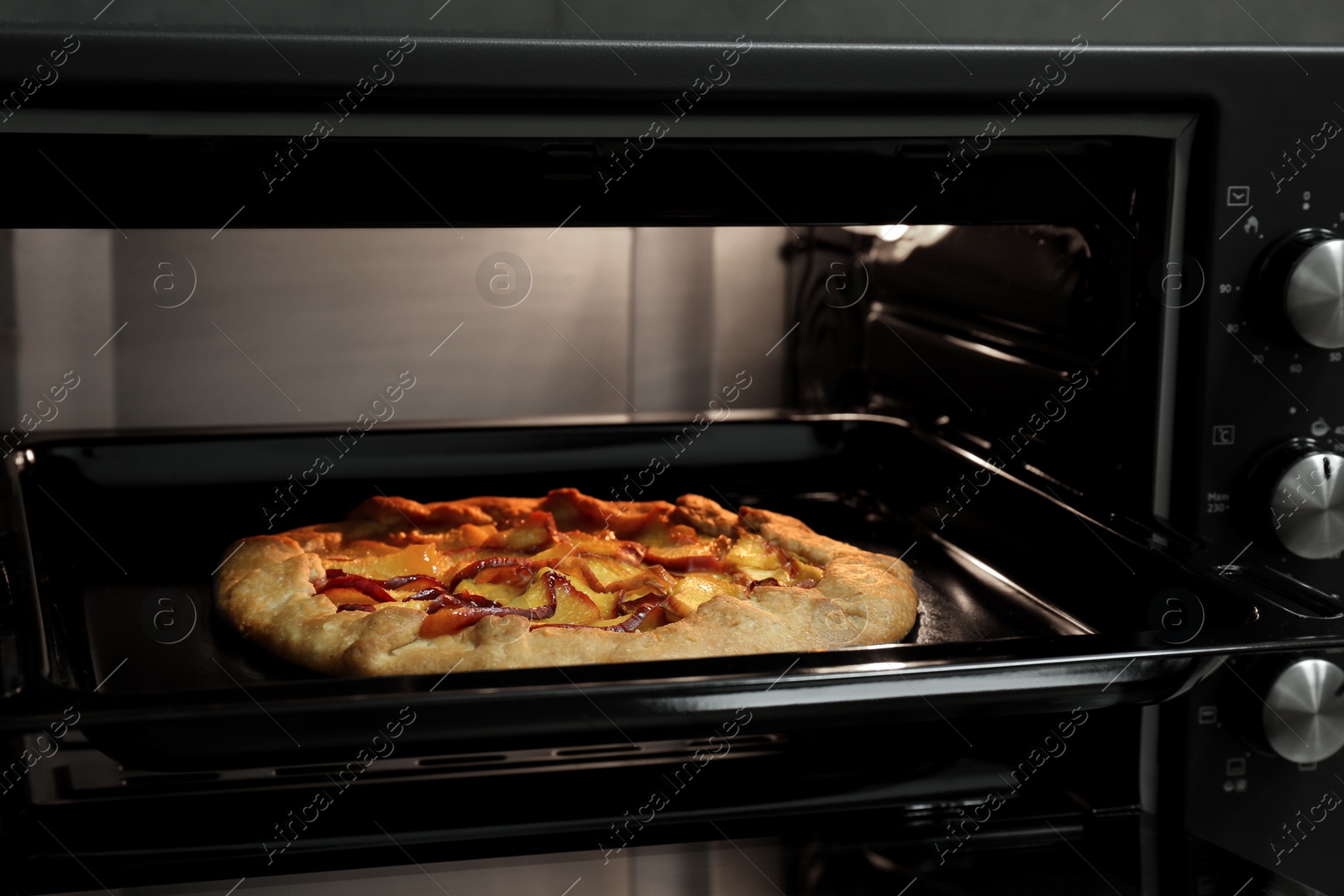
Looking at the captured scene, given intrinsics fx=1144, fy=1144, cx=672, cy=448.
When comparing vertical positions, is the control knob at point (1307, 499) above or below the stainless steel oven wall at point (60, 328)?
below

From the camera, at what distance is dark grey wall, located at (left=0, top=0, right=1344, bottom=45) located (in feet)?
3.68

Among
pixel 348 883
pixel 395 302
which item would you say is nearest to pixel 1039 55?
pixel 348 883

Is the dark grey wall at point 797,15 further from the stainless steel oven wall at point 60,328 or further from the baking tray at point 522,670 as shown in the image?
the baking tray at point 522,670

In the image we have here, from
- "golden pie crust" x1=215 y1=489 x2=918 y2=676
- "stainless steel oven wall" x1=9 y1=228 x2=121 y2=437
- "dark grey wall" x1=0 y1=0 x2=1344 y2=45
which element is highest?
"dark grey wall" x1=0 y1=0 x2=1344 y2=45

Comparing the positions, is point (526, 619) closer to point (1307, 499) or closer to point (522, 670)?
point (522, 670)

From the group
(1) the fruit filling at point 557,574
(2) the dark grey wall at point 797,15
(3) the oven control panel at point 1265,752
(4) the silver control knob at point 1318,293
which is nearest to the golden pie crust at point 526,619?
(1) the fruit filling at point 557,574

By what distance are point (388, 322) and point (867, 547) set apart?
628mm

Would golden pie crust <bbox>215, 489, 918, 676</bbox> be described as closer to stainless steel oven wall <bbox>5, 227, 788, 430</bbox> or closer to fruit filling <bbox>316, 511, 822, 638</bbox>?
fruit filling <bbox>316, 511, 822, 638</bbox>

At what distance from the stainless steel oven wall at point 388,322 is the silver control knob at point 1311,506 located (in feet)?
2.42

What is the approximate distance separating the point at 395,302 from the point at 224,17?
361 millimetres

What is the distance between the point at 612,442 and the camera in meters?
1.28

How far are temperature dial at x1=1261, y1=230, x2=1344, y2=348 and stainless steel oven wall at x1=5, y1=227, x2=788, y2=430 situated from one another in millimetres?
714

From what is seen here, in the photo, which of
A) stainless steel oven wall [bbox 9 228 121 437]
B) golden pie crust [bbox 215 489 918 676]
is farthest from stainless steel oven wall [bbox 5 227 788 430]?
golden pie crust [bbox 215 489 918 676]

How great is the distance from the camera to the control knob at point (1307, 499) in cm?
82
